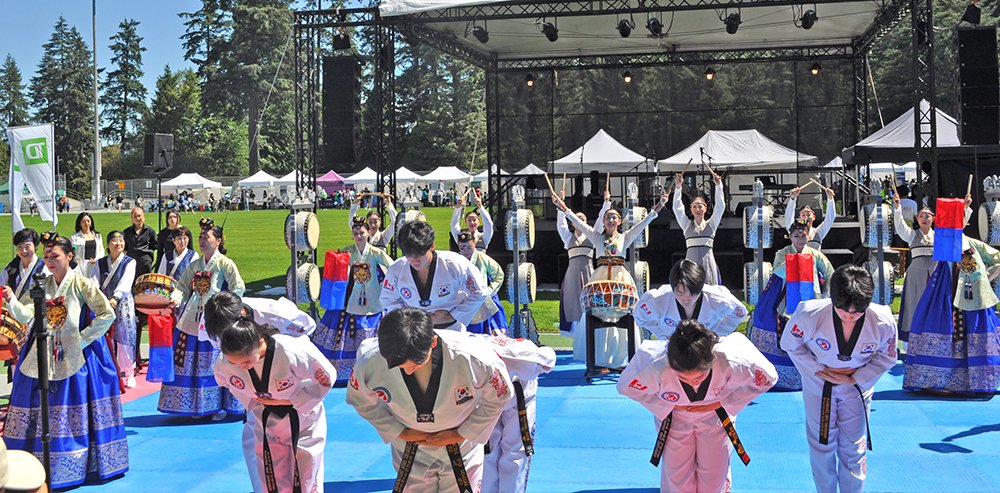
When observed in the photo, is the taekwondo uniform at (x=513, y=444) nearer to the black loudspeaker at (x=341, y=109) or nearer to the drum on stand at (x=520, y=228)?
the drum on stand at (x=520, y=228)

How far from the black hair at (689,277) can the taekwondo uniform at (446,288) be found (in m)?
1.25

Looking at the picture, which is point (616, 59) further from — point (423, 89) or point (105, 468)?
point (423, 89)

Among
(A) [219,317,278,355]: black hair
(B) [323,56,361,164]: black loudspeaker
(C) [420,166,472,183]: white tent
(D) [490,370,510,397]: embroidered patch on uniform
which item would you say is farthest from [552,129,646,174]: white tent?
(C) [420,166,472,183]: white tent

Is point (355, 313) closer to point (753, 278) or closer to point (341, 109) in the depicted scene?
point (753, 278)

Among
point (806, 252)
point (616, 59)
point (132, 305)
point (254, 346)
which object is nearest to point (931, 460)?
point (806, 252)

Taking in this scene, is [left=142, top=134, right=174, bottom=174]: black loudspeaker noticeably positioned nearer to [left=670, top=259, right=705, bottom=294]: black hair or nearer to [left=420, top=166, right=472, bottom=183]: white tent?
[left=670, top=259, right=705, bottom=294]: black hair

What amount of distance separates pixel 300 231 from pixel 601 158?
1080cm

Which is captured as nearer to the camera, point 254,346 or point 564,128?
Result: point 254,346

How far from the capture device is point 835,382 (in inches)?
202

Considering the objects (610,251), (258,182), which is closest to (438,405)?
(610,251)

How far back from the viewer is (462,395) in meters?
4.14

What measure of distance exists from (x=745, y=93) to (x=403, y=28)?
941 cm

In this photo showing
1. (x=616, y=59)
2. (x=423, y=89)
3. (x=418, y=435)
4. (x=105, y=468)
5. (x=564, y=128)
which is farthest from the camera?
(x=423, y=89)

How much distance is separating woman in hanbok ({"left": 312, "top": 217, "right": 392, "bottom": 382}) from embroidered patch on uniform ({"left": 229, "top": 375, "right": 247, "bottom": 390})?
16.7ft
